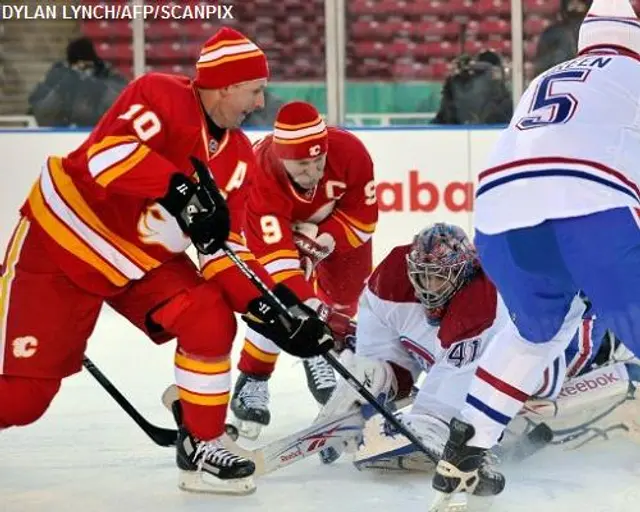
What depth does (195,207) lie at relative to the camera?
2883 millimetres

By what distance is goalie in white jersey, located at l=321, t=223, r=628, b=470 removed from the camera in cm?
313

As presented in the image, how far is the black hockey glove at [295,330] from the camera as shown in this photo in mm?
3033

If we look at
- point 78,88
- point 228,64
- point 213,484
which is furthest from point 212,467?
point 78,88

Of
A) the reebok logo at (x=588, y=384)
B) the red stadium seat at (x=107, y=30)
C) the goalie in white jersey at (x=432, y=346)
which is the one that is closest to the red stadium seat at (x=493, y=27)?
the red stadium seat at (x=107, y=30)

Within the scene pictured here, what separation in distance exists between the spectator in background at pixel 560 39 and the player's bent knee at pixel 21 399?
11.8ft

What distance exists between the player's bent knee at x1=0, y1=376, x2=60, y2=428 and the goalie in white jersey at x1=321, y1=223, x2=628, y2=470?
617 millimetres

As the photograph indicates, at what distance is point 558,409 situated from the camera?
3.30 meters

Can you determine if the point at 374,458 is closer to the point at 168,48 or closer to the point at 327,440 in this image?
the point at 327,440

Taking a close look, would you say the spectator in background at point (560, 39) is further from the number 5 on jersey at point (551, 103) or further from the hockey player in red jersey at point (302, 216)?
the number 5 on jersey at point (551, 103)

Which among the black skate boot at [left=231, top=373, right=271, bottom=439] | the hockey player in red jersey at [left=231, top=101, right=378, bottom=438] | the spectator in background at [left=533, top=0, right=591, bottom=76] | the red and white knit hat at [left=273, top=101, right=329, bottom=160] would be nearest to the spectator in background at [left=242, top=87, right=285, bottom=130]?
the spectator in background at [left=533, top=0, right=591, bottom=76]

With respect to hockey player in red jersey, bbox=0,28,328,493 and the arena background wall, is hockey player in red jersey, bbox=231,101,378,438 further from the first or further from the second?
the arena background wall

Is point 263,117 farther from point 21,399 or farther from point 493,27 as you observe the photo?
point 21,399

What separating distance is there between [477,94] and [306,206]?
2.45 meters

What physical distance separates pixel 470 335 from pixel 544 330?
46 cm
